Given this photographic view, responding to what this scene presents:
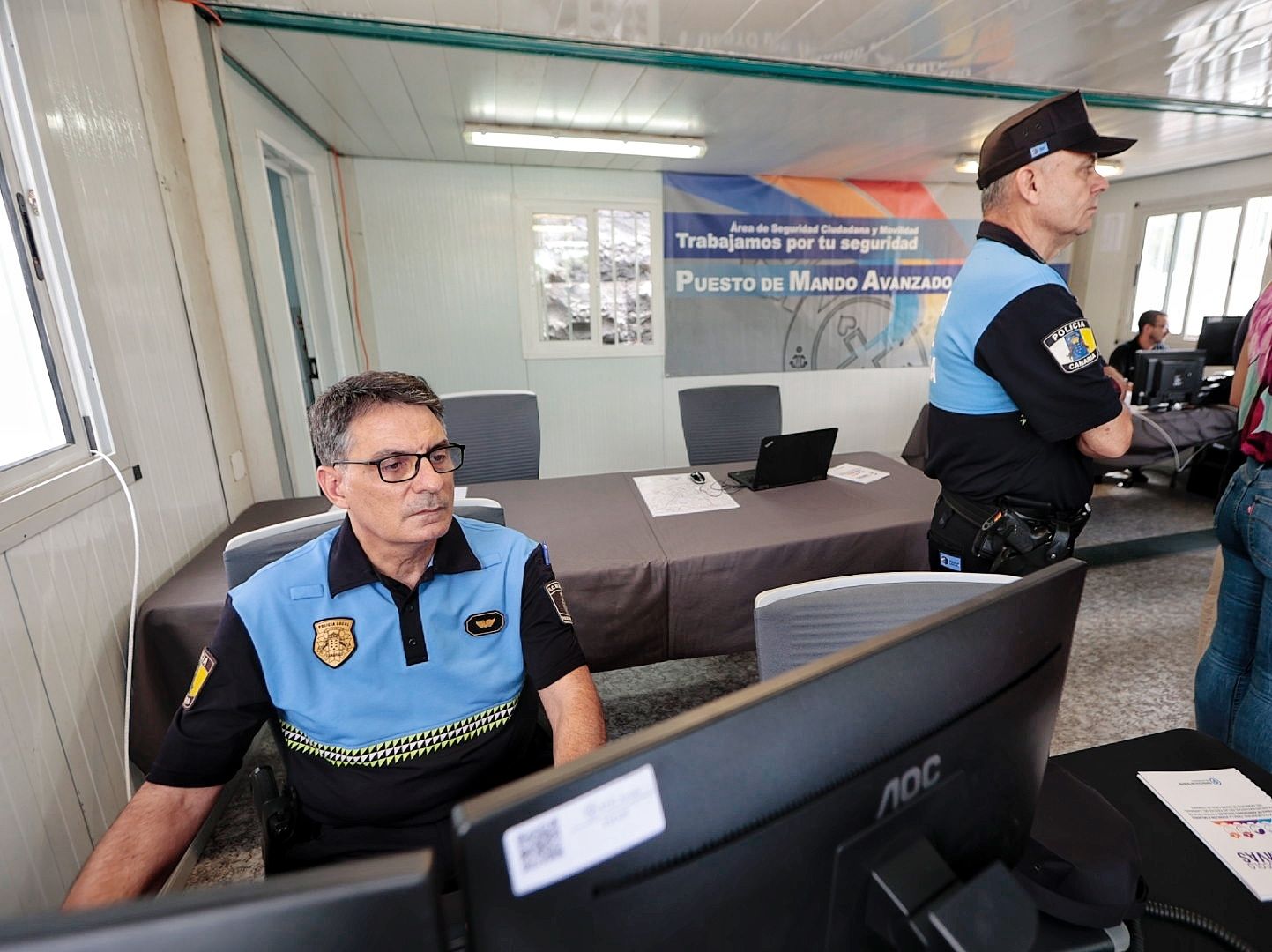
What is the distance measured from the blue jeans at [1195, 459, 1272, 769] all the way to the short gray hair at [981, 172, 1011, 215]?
2.69 feet

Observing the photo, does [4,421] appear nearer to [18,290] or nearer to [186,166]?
[18,290]

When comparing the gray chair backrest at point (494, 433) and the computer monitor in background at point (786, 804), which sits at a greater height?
the computer monitor in background at point (786, 804)

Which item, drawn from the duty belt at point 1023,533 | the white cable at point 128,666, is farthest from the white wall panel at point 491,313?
the duty belt at point 1023,533

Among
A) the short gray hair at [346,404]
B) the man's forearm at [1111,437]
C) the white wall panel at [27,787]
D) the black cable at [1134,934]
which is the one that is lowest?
the white wall panel at [27,787]

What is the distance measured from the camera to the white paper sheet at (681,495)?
2.14m

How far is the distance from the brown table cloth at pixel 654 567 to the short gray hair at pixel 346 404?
0.79 m

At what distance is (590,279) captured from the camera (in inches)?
184

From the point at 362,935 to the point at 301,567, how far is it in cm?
88

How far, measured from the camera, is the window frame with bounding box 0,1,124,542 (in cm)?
121

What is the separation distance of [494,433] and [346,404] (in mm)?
1784

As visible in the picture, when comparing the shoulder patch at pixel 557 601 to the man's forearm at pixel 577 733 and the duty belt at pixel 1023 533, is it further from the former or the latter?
the duty belt at pixel 1023 533

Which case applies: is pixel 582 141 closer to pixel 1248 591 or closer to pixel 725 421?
pixel 725 421

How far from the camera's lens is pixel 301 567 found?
1013mm

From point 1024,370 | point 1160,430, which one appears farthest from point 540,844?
point 1160,430
